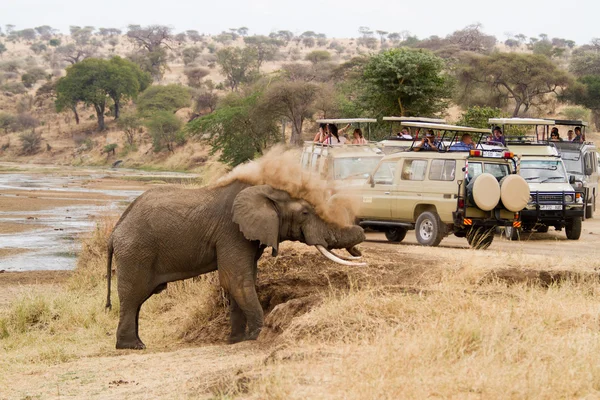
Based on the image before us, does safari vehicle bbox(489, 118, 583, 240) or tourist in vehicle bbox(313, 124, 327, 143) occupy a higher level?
tourist in vehicle bbox(313, 124, 327, 143)

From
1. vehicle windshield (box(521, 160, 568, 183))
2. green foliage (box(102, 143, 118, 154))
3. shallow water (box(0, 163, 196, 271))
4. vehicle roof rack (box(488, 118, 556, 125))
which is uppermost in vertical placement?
vehicle roof rack (box(488, 118, 556, 125))

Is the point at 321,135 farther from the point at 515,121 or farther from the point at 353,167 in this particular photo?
the point at 515,121

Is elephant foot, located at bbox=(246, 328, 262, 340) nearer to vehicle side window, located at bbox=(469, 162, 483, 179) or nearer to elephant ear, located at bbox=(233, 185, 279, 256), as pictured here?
Result: elephant ear, located at bbox=(233, 185, 279, 256)

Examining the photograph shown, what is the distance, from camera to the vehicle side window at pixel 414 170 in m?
17.3

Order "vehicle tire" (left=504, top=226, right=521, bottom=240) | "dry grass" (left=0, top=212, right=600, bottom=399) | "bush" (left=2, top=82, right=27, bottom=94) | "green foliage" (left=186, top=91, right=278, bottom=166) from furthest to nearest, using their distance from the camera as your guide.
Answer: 1. "bush" (left=2, top=82, right=27, bottom=94)
2. "green foliage" (left=186, top=91, right=278, bottom=166)
3. "vehicle tire" (left=504, top=226, right=521, bottom=240)
4. "dry grass" (left=0, top=212, right=600, bottom=399)

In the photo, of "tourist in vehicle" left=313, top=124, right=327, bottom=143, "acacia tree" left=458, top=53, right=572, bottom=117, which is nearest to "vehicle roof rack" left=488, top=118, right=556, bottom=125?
"tourist in vehicle" left=313, top=124, right=327, bottom=143

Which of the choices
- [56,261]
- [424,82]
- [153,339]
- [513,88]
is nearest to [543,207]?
[153,339]

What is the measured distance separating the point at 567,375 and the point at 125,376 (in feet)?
14.5

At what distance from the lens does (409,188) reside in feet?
57.1

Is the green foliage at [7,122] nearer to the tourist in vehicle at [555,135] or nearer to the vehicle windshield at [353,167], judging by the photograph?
the tourist in vehicle at [555,135]

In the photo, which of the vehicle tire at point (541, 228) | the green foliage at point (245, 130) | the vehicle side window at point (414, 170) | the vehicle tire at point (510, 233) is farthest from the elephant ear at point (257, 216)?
the green foliage at point (245, 130)

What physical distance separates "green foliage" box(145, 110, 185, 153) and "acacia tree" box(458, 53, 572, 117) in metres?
23.6

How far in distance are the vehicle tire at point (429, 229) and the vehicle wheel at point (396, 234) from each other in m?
1.06

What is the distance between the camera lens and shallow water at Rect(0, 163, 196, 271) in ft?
78.0
